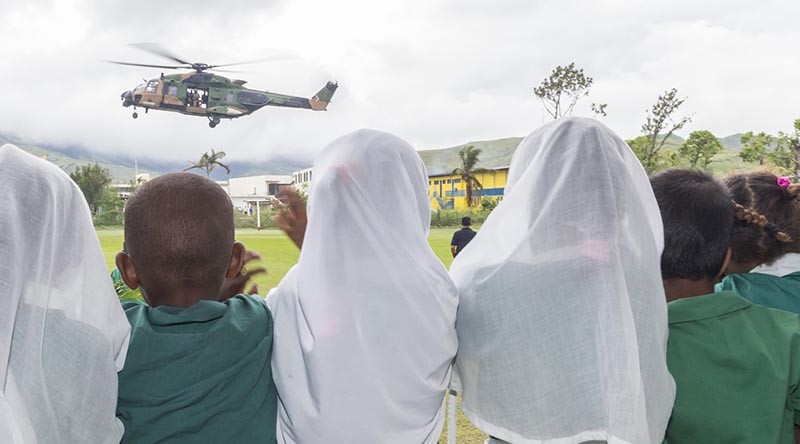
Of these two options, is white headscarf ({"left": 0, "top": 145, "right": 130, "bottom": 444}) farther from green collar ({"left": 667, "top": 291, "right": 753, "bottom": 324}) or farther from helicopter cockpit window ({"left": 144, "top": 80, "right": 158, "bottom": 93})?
helicopter cockpit window ({"left": 144, "top": 80, "right": 158, "bottom": 93})

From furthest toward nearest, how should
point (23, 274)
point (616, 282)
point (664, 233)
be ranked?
point (664, 233), point (616, 282), point (23, 274)

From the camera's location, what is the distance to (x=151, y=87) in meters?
8.10

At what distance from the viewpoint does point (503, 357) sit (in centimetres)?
110

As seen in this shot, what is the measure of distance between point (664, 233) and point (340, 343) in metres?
0.64

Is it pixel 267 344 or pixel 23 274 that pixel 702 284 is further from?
pixel 23 274

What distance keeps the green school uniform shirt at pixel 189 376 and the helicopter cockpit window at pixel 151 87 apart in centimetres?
781

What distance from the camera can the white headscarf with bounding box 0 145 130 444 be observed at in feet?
2.85

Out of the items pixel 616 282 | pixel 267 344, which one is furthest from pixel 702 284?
pixel 267 344

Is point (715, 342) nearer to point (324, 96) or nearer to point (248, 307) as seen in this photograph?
point (248, 307)

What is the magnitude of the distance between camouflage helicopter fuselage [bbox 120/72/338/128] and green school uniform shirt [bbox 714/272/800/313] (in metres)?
6.25

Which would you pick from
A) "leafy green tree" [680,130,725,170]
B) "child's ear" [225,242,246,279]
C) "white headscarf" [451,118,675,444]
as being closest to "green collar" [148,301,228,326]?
"child's ear" [225,242,246,279]

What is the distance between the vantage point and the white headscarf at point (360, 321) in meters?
1.03

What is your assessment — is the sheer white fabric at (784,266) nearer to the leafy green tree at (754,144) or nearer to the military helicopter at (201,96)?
the military helicopter at (201,96)

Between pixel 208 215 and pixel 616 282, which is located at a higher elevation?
pixel 208 215
